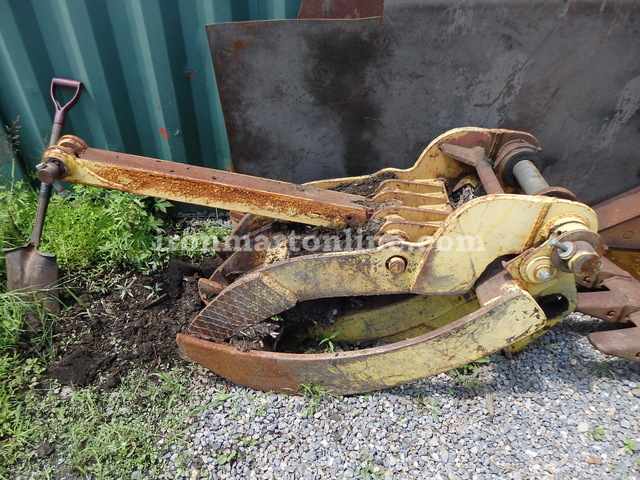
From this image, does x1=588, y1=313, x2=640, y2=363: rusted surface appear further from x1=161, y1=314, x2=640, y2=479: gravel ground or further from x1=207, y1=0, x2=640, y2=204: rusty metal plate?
x1=207, y1=0, x2=640, y2=204: rusty metal plate

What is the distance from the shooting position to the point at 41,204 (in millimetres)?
2717

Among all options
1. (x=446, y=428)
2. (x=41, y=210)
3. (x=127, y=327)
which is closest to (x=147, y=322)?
(x=127, y=327)

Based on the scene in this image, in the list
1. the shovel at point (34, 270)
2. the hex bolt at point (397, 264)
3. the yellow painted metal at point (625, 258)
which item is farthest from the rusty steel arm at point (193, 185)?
the yellow painted metal at point (625, 258)

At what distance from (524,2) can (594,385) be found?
217cm

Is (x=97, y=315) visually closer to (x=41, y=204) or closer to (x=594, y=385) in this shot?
(x=41, y=204)

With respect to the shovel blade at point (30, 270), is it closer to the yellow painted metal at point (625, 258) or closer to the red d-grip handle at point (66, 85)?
the red d-grip handle at point (66, 85)

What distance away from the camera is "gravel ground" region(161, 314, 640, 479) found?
2.05m

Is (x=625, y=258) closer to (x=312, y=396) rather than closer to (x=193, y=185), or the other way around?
(x=312, y=396)

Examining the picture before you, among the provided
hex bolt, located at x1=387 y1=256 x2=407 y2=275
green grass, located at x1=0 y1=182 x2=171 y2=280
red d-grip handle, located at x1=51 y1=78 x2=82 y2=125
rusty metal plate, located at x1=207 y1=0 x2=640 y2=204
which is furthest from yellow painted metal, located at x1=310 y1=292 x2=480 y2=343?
red d-grip handle, located at x1=51 y1=78 x2=82 y2=125

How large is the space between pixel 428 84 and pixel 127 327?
2458 mm

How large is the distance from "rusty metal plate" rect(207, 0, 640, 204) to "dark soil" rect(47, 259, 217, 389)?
0.98m

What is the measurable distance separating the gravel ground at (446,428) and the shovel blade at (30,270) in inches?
50.8

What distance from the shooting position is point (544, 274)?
192cm

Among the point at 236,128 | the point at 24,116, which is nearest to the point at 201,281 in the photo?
the point at 236,128
